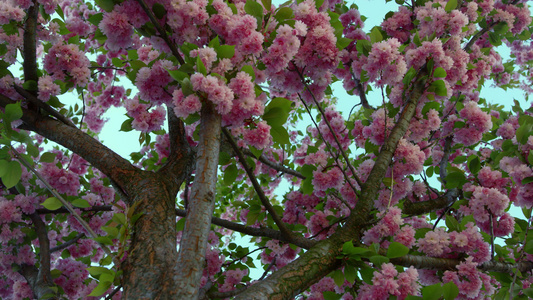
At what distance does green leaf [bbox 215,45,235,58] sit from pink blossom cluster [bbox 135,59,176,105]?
39 cm

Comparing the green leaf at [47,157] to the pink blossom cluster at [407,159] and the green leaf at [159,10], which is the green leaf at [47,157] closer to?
the green leaf at [159,10]

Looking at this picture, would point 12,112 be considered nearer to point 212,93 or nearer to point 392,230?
point 212,93

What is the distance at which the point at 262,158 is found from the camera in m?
4.02

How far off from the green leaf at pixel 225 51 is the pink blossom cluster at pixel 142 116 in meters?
1.08

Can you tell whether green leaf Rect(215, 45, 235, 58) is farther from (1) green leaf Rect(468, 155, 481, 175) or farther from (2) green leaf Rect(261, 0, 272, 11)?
(1) green leaf Rect(468, 155, 481, 175)

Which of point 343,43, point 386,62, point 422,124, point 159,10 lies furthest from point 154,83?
point 422,124

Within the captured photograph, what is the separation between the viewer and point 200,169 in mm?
1775

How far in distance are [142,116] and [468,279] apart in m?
2.60

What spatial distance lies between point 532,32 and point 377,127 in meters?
3.44

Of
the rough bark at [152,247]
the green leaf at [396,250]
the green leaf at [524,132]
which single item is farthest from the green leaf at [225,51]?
the green leaf at [524,132]

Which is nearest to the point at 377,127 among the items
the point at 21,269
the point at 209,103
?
the point at 209,103

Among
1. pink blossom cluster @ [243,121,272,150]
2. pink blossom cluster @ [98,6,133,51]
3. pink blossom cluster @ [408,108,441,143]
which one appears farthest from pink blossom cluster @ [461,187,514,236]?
pink blossom cluster @ [98,6,133,51]

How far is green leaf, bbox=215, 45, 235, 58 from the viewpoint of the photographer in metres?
1.95

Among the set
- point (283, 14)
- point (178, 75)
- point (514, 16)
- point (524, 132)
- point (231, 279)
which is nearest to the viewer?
point (178, 75)
